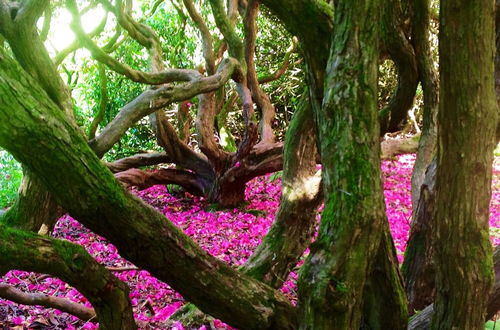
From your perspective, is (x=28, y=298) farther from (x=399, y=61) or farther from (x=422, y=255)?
(x=399, y=61)

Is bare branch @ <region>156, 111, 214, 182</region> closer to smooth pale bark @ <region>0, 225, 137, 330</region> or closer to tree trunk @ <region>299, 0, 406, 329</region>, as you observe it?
smooth pale bark @ <region>0, 225, 137, 330</region>

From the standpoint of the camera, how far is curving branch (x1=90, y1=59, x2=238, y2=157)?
3.94 meters

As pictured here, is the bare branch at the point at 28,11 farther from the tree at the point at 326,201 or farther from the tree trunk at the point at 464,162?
the tree trunk at the point at 464,162

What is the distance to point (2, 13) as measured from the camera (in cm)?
299

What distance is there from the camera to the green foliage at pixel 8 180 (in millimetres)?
7144

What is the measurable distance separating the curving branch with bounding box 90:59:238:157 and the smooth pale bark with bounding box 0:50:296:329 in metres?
2.05

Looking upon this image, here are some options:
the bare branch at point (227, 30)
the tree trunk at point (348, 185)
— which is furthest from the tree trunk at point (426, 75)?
A: the bare branch at point (227, 30)

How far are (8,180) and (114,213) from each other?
7.14 m

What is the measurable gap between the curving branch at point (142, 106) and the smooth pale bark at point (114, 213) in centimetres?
205

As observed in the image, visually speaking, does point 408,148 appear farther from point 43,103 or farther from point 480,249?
point 43,103

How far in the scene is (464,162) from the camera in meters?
1.94

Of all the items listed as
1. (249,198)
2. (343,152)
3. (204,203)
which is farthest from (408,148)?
(343,152)

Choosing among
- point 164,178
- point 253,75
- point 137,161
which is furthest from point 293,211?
point 253,75

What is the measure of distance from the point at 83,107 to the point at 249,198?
5716 mm
